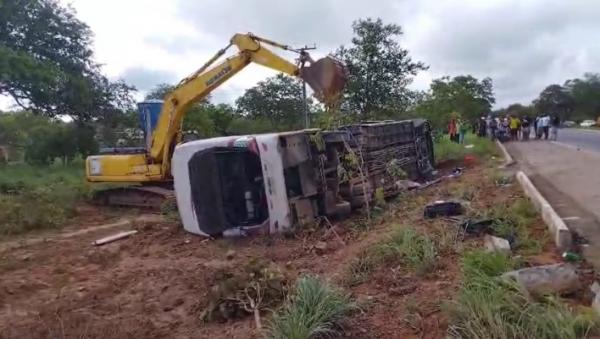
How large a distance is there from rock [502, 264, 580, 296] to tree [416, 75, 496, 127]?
2442cm

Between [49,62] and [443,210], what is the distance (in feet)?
50.7

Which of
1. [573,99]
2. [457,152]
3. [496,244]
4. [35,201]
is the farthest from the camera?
[573,99]

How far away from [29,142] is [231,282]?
2170cm

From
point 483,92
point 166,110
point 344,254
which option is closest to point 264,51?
point 166,110

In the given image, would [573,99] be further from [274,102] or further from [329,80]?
[329,80]

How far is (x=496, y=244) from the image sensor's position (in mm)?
5312

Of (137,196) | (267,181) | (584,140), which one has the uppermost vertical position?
(267,181)

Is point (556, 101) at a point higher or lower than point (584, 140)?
higher

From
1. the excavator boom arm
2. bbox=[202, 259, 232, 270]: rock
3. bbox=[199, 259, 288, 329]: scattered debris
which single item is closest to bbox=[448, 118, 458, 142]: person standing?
the excavator boom arm

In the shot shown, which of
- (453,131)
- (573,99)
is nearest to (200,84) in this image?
(453,131)

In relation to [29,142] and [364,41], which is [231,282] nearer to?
[364,41]

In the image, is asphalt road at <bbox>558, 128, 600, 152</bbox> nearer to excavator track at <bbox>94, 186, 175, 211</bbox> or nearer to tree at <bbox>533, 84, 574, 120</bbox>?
excavator track at <bbox>94, 186, 175, 211</bbox>

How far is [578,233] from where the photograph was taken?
6.11 m

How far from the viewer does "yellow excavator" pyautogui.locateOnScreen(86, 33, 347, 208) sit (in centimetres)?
1127
